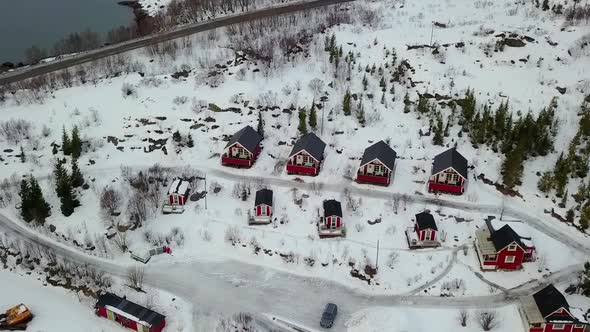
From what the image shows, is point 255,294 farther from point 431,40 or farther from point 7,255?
point 431,40

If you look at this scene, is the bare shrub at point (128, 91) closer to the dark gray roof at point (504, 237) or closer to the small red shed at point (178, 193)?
the small red shed at point (178, 193)

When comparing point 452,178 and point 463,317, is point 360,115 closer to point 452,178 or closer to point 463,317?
point 452,178

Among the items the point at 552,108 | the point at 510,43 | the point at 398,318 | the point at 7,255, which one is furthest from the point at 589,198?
the point at 7,255

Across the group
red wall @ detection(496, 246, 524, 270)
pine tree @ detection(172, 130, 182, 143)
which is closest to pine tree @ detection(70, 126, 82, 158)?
pine tree @ detection(172, 130, 182, 143)

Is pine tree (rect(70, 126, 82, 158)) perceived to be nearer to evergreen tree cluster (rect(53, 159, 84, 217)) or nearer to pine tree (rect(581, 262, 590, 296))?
evergreen tree cluster (rect(53, 159, 84, 217))

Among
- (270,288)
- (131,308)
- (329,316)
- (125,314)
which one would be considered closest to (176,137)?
(270,288)

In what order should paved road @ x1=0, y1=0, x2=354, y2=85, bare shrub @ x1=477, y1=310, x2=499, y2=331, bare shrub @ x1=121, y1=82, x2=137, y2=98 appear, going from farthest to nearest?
1. paved road @ x1=0, y1=0, x2=354, y2=85
2. bare shrub @ x1=121, y1=82, x2=137, y2=98
3. bare shrub @ x1=477, y1=310, x2=499, y2=331

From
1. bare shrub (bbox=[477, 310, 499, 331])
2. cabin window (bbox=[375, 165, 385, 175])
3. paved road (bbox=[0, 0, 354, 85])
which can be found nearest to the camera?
bare shrub (bbox=[477, 310, 499, 331])

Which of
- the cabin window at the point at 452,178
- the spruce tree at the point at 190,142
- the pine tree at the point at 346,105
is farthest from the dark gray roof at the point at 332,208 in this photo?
the spruce tree at the point at 190,142
